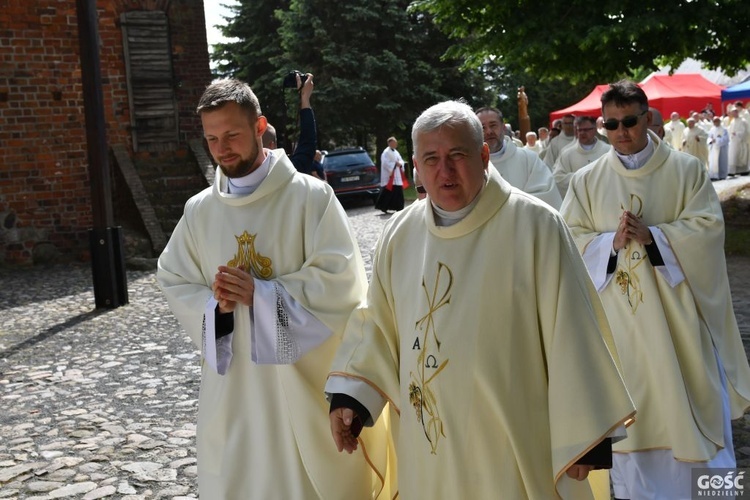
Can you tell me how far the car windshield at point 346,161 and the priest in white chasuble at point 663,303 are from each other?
67.5 feet

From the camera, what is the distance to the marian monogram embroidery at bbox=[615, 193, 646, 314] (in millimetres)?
4965

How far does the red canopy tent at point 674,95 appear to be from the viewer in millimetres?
29359

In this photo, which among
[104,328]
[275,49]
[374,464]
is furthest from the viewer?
[275,49]

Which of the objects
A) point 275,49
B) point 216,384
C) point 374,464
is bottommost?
point 374,464

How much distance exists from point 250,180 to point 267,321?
64 cm

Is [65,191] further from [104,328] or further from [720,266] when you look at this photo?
[720,266]

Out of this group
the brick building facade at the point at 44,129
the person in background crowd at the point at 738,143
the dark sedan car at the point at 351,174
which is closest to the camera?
the brick building facade at the point at 44,129

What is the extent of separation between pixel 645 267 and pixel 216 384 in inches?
92.9

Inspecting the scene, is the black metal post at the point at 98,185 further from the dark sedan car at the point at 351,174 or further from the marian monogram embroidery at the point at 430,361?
the dark sedan car at the point at 351,174

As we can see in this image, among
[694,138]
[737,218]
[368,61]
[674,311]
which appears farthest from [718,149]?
[674,311]

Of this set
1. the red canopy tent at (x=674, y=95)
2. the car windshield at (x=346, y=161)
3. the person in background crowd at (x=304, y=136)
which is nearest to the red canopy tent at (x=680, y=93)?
the red canopy tent at (x=674, y=95)

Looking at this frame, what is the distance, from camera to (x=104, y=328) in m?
9.54

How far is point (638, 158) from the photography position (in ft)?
16.7

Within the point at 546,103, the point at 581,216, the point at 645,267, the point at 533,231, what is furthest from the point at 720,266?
the point at 546,103
